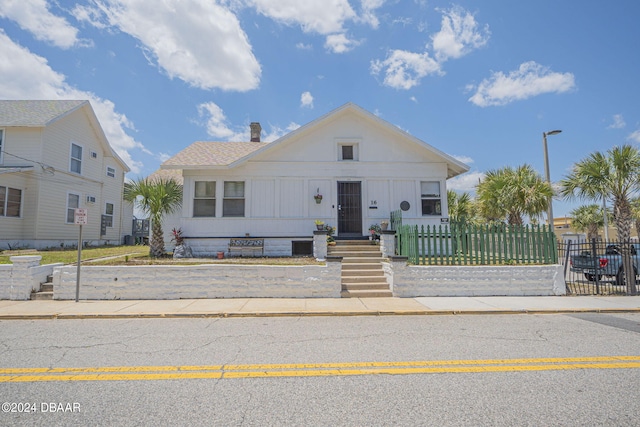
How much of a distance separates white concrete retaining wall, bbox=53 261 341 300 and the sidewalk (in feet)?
0.95

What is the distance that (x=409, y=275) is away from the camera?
958 cm

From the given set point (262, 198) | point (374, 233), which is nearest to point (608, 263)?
point (374, 233)

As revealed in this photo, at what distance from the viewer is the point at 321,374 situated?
4.11m

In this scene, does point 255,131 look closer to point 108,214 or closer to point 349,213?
point 349,213

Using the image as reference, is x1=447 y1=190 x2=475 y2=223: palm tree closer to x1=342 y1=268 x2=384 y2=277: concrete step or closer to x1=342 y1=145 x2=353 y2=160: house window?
x1=342 y1=145 x2=353 y2=160: house window

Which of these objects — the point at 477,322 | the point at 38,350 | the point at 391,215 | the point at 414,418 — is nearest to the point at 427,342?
the point at 477,322

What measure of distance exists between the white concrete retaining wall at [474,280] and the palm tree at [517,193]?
6450 mm

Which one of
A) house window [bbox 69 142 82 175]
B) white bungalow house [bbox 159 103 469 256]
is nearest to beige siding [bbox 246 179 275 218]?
white bungalow house [bbox 159 103 469 256]

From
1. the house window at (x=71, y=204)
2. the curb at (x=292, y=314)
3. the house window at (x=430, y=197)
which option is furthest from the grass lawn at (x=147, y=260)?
the house window at (x=71, y=204)

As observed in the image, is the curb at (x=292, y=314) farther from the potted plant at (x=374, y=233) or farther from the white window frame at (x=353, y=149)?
the white window frame at (x=353, y=149)

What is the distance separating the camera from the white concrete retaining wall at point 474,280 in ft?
31.3

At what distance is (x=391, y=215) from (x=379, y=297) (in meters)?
5.85

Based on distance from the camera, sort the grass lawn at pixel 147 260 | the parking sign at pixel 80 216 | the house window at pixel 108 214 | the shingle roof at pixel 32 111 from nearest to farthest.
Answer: the parking sign at pixel 80 216 → the grass lawn at pixel 147 260 → the shingle roof at pixel 32 111 → the house window at pixel 108 214

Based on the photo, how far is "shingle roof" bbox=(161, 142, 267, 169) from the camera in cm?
1438
